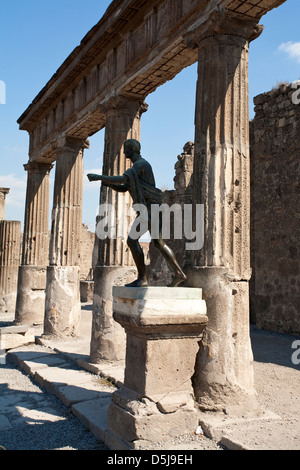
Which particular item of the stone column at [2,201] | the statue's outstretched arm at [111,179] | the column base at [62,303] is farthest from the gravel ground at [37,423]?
the stone column at [2,201]

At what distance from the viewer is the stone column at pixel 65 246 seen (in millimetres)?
8945

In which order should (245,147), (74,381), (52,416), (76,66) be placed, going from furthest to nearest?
(76,66) → (74,381) → (52,416) → (245,147)

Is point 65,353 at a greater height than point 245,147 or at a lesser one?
lesser

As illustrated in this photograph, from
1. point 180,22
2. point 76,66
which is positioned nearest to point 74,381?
point 180,22

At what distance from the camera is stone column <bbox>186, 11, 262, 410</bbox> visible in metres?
4.21

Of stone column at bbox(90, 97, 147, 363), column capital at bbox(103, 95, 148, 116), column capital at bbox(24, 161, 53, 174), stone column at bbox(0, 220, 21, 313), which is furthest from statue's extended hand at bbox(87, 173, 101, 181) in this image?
stone column at bbox(0, 220, 21, 313)

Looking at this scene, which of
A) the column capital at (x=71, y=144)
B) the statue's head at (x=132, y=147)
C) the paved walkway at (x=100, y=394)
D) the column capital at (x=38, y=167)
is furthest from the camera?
the column capital at (x=38, y=167)

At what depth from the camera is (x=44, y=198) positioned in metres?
11.4

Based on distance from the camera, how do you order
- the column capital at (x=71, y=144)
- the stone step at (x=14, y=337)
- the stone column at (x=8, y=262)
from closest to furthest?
the stone step at (x=14, y=337)
the column capital at (x=71, y=144)
the stone column at (x=8, y=262)

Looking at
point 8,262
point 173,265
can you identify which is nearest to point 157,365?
point 173,265

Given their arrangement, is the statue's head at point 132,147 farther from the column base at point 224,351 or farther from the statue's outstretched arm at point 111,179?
the column base at point 224,351

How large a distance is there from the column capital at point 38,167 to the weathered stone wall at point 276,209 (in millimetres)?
5380
